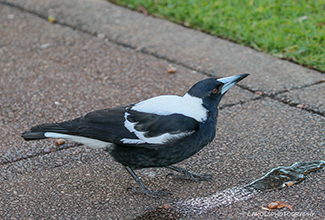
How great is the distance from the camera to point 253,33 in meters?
4.65

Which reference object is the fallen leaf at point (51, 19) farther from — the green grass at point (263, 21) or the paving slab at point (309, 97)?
the paving slab at point (309, 97)

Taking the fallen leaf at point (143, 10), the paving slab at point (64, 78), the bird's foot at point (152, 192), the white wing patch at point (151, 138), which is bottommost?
the paving slab at point (64, 78)

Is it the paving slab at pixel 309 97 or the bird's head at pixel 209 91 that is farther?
the paving slab at pixel 309 97

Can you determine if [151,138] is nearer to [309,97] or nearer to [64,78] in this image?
[309,97]

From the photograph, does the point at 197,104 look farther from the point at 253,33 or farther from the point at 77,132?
the point at 253,33

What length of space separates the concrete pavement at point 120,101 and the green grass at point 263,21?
0.49 feet

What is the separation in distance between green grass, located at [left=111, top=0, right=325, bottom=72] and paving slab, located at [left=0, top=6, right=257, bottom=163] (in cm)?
84

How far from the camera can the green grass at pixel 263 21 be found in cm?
432

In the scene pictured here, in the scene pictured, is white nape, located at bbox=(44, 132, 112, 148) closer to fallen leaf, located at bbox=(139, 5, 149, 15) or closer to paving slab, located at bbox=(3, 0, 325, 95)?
paving slab, located at bbox=(3, 0, 325, 95)

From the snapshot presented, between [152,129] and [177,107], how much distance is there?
0.21 m

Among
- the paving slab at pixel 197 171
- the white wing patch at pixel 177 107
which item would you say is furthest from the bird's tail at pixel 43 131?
the white wing patch at pixel 177 107

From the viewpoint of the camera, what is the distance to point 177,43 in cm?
464

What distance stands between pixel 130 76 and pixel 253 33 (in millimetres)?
1432

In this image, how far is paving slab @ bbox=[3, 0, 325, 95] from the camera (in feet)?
13.0
